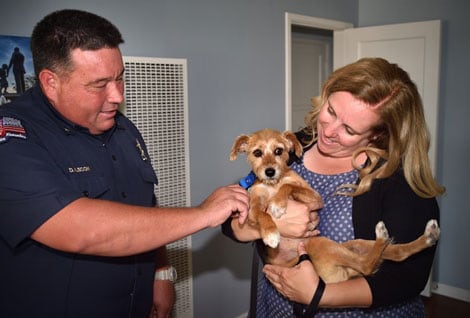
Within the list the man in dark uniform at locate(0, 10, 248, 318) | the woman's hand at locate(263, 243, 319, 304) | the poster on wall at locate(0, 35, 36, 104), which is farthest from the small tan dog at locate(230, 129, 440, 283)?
the poster on wall at locate(0, 35, 36, 104)

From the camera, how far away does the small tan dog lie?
148cm

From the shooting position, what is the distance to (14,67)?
217 cm

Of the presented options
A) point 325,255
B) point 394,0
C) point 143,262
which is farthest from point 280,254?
point 394,0

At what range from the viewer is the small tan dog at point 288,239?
1483 mm

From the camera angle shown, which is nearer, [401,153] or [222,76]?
[401,153]

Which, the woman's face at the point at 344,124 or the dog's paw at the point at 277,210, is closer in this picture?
the woman's face at the point at 344,124

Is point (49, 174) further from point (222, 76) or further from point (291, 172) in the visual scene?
point (222, 76)

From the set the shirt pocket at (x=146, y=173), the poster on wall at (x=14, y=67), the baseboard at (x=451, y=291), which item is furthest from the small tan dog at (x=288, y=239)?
the baseboard at (x=451, y=291)

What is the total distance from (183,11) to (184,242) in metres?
1.66

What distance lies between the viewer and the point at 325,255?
1.56m

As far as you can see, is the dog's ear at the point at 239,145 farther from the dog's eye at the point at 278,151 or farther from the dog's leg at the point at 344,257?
the dog's leg at the point at 344,257

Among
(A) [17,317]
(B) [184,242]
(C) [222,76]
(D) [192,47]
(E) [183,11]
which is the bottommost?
(B) [184,242]

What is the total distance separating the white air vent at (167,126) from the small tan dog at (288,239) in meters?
0.91

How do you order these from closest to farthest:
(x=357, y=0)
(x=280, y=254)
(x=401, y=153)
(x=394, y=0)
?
(x=401, y=153) → (x=280, y=254) → (x=394, y=0) → (x=357, y=0)
